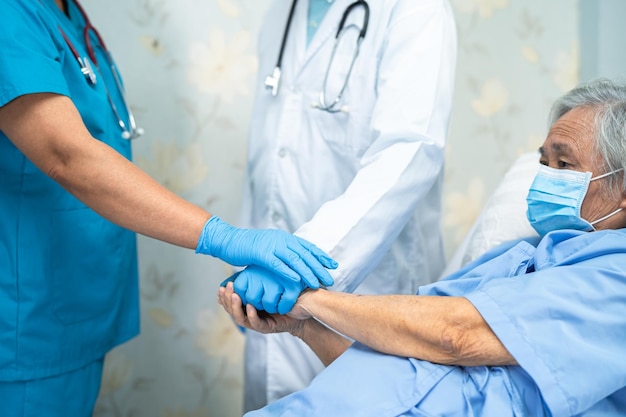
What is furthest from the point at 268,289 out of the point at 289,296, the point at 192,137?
the point at 192,137

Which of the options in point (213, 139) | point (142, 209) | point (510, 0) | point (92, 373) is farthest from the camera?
point (510, 0)

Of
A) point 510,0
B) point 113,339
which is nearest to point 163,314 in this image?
point 113,339

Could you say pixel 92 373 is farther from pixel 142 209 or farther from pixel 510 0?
pixel 510 0

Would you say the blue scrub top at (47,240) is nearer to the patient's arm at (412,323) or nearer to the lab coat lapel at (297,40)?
the patient's arm at (412,323)

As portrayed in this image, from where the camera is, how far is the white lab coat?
1.20 m

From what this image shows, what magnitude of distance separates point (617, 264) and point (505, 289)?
0.18 metres

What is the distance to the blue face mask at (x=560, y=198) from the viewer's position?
1.12 m

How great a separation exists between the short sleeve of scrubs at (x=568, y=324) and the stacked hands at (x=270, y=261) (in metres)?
0.28

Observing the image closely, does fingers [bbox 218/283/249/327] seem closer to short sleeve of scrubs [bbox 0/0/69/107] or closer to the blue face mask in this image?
short sleeve of scrubs [bbox 0/0/69/107]

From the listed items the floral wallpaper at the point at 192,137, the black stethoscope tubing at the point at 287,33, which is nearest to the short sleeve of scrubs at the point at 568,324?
the black stethoscope tubing at the point at 287,33

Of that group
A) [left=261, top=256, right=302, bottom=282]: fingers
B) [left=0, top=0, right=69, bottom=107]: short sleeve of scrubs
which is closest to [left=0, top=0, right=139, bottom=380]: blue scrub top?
[left=0, top=0, right=69, bottom=107]: short sleeve of scrubs

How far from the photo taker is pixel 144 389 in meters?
1.89

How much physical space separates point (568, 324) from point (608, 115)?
1.35 ft

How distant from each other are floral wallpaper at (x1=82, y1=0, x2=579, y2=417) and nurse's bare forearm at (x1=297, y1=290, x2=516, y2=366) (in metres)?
0.87
